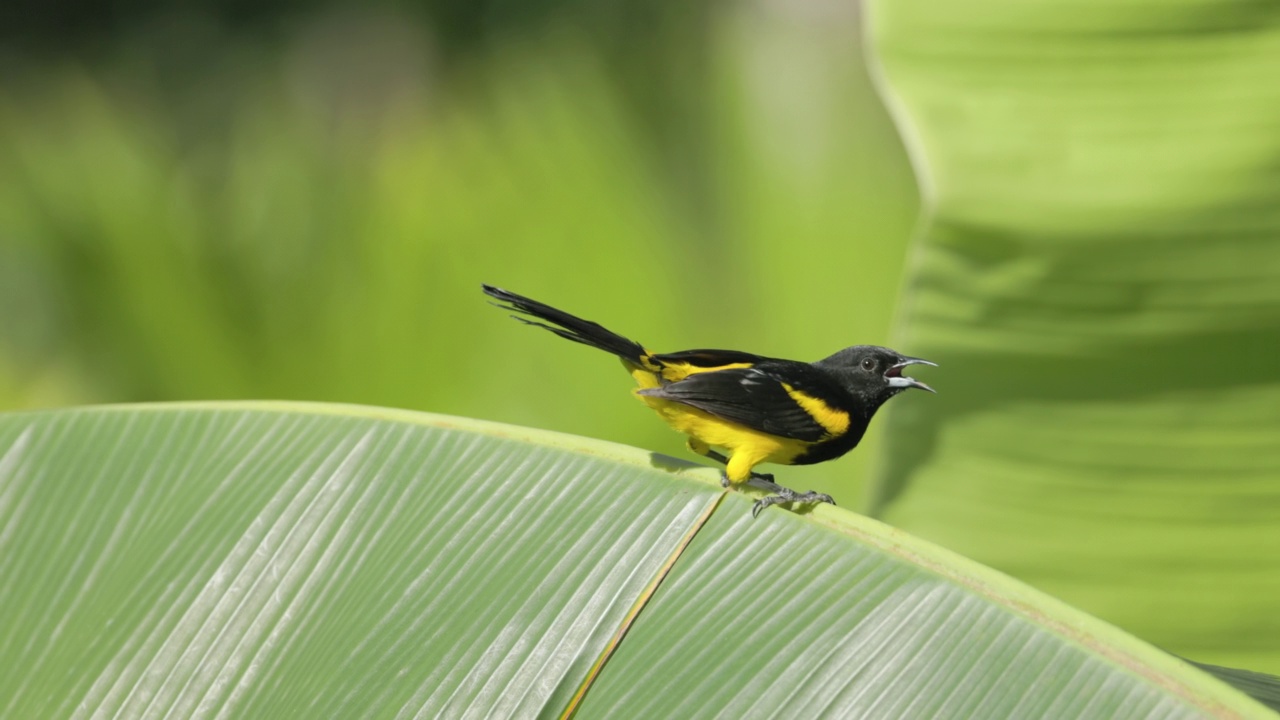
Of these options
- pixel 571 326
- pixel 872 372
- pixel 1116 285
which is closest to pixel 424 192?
pixel 571 326

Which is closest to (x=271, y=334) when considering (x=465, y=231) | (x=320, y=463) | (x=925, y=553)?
(x=465, y=231)

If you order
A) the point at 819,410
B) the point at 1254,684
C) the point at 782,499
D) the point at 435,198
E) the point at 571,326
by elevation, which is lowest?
the point at 1254,684

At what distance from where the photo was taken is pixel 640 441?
4.88 metres

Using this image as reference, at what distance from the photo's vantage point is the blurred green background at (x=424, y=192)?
14.6 feet

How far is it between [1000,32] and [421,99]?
8.73 ft

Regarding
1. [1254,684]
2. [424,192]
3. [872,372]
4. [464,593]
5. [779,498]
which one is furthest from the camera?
[424,192]

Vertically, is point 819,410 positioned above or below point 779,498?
above

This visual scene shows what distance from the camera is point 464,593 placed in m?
1.73

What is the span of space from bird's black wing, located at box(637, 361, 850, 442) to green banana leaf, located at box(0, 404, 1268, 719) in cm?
36

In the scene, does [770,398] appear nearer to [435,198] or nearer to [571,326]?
[571,326]

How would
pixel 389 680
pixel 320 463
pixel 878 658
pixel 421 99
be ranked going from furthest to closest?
pixel 421 99 < pixel 320 463 < pixel 389 680 < pixel 878 658

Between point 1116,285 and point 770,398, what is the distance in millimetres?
862

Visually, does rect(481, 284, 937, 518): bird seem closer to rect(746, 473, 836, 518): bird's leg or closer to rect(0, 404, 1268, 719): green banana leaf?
rect(746, 473, 836, 518): bird's leg

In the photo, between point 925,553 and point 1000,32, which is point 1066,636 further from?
point 1000,32
